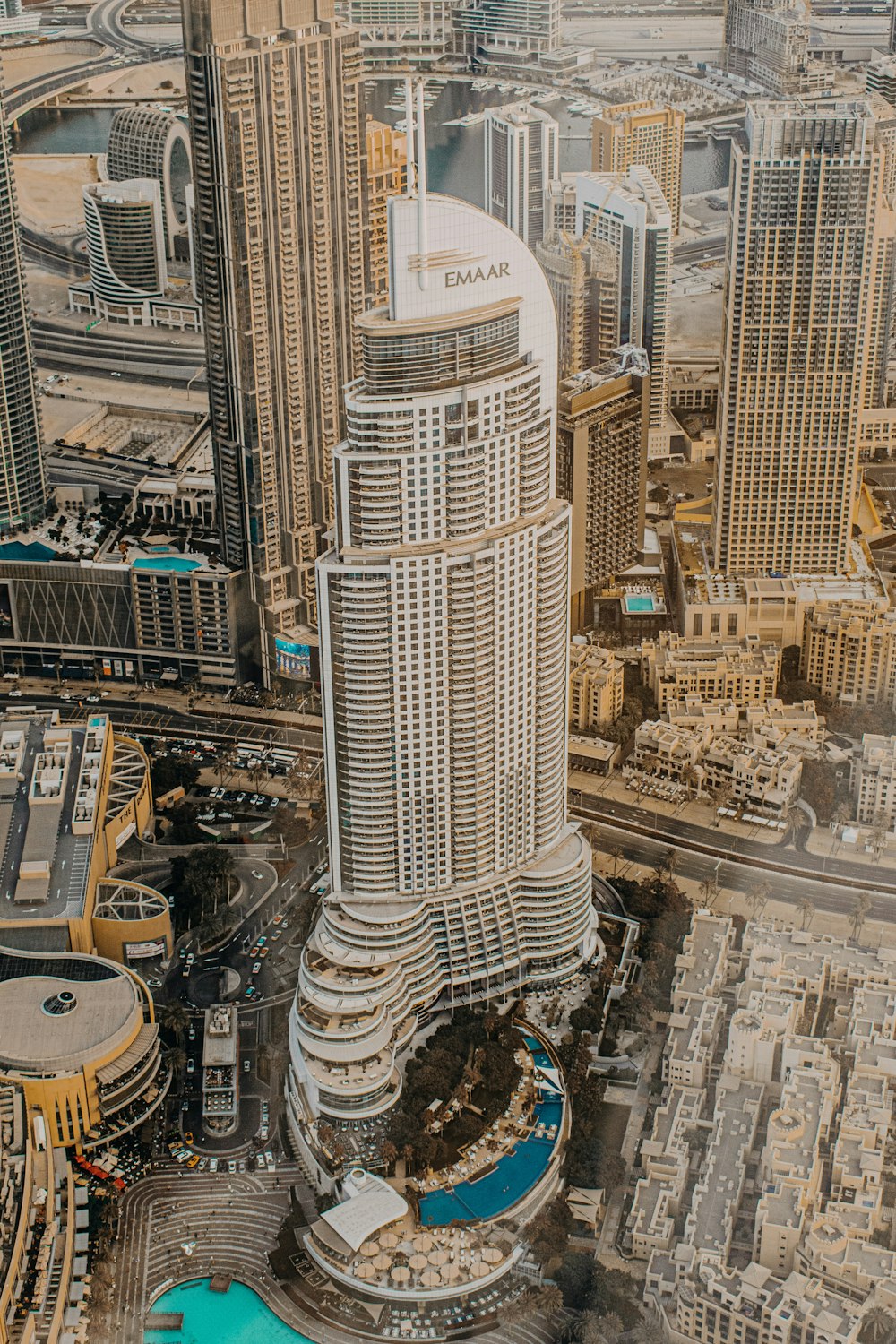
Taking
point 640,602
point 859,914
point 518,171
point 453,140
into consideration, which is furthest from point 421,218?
point 518,171

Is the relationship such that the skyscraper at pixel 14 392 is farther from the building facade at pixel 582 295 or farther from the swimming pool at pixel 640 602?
the swimming pool at pixel 640 602

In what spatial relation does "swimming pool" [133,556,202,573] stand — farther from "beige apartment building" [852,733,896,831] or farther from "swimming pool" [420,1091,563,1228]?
"swimming pool" [420,1091,563,1228]

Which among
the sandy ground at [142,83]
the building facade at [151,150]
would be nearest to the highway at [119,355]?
the building facade at [151,150]

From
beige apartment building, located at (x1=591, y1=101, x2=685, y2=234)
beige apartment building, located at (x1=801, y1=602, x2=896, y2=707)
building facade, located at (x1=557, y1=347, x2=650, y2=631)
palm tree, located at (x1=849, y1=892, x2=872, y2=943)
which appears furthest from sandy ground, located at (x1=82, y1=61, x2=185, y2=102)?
palm tree, located at (x1=849, y1=892, x2=872, y2=943)

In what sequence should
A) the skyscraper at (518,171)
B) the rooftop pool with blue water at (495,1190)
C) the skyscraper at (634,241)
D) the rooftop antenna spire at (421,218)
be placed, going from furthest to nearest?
1. the skyscraper at (518,171)
2. the skyscraper at (634,241)
3. the rooftop pool with blue water at (495,1190)
4. the rooftop antenna spire at (421,218)

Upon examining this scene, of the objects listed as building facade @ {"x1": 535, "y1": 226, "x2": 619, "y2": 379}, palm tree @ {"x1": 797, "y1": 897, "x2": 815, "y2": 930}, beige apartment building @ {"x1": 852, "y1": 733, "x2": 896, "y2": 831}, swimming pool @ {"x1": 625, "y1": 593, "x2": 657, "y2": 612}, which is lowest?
palm tree @ {"x1": 797, "y1": 897, "x2": 815, "y2": 930}

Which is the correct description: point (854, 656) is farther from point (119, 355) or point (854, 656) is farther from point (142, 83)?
point (142, 83)

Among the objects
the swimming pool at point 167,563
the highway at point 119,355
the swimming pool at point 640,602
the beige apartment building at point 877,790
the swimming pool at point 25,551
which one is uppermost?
the highway at point 119,355
